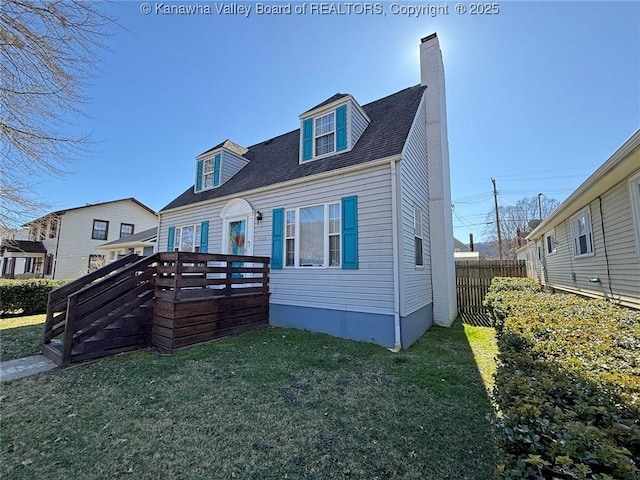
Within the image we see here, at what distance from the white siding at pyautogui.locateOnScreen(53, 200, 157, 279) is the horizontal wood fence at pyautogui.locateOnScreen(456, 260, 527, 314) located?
952 inches

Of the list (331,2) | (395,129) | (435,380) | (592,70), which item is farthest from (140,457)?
(592,70)

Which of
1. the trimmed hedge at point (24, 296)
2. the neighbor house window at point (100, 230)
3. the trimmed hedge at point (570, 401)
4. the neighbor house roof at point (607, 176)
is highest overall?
the neighbor house window at point (100, 230)

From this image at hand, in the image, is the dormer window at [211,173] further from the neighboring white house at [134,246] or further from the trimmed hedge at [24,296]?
the neighboring white house at [134,246]

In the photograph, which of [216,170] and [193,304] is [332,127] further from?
[193,304]

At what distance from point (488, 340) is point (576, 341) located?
13.2ft

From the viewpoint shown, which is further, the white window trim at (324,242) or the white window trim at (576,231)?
the white window trim at (576,231)

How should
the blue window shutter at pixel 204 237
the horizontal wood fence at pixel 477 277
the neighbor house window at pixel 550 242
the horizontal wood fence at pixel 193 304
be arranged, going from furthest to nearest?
the neighbor house window at pixel 550 242, the horizontal wood fence at pixel 477 277, the blue window shutter at pixel 204 237, the horizontal wood fence at pixel 193 304

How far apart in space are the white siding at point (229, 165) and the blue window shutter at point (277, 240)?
12.4 feet

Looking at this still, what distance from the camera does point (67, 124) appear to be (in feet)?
18.6

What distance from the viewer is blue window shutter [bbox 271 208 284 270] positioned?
7633 millimetres

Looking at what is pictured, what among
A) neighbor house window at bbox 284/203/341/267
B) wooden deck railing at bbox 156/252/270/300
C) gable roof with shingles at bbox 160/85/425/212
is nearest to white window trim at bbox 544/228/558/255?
gable roof with shingles at bbox 160/85/425/212

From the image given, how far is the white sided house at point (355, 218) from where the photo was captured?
6.05 metres

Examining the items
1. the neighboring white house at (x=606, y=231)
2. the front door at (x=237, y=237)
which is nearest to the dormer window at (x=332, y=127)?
the front door at (x=237, y=237)

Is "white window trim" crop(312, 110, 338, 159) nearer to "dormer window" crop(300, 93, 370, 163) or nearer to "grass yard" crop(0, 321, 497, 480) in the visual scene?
"dormer window" crop(300, 93, 370, 163)
